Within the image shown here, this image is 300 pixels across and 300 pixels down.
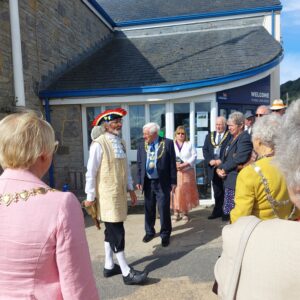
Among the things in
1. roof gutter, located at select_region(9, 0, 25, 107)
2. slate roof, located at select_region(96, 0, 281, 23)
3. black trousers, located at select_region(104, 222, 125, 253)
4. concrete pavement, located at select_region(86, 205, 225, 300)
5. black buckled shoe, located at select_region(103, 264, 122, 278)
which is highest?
slate roof, located at select_region(96, 0, 281, 23)

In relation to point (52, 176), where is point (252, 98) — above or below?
above

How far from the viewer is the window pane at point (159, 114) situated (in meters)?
6.93

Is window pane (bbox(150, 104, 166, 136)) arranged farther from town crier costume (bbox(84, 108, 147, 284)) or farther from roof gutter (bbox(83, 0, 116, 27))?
roof gutter (bbox(83, 0, 116, 27))

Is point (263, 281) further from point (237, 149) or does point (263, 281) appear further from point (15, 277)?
point (237, 149)

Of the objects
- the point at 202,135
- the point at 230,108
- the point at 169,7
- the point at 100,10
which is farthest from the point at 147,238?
the point at 169,7

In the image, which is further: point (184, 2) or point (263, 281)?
point (184, 2)

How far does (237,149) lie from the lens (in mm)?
4387

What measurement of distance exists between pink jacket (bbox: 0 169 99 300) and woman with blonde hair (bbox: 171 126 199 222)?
4089mm

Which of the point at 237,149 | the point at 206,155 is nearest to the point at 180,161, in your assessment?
the point at 206,155

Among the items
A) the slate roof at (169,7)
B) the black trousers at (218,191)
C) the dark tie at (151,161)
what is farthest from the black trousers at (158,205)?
the slate roof at (169,7)

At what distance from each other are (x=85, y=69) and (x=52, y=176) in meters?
3.12

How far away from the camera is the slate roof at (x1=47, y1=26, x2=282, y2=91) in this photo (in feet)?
23.8

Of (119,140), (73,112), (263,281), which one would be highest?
(73,112)

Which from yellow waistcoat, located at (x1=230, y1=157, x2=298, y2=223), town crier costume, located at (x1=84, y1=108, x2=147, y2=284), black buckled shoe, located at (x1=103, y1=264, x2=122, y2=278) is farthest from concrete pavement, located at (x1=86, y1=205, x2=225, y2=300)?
yellow waistcoat, located at (x1=230, y1=157, x2=298, y2=223)
